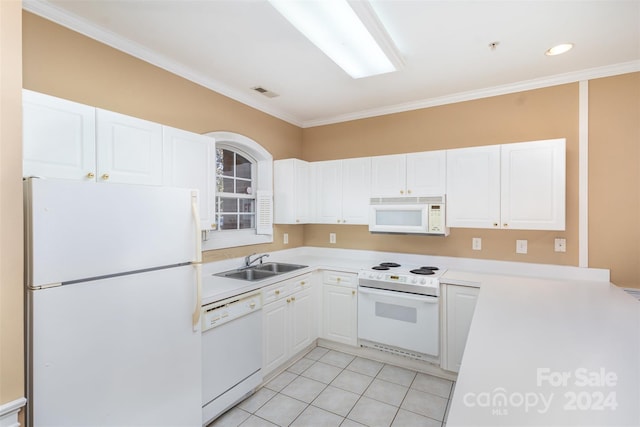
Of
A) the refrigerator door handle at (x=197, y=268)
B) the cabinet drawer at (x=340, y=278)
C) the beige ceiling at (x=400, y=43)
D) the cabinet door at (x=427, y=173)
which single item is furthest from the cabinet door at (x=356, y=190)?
the refrigerator door handle at (x=197, y=268)

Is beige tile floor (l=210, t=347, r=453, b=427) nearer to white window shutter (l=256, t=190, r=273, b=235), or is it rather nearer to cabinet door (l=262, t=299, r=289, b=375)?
cabinet door (l=262, t=299, r=289, b=375)

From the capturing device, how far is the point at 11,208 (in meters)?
1.22

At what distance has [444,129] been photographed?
3350mm

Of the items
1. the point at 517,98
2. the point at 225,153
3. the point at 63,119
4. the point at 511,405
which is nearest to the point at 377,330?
the point at 511,405

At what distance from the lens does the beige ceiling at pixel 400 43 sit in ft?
6.16

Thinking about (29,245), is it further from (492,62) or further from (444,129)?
(444,129)

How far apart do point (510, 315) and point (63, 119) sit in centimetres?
272

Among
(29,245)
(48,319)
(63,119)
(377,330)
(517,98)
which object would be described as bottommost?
(377,330)

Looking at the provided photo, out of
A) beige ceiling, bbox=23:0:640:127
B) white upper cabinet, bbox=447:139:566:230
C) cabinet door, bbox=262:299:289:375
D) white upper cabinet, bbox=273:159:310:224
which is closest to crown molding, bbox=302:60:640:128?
beige ceiling, bbox=23:0:640:127

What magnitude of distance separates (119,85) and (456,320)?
10.8 feet

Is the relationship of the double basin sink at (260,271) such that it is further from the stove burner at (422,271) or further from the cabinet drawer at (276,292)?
the stove burner at (422,271)

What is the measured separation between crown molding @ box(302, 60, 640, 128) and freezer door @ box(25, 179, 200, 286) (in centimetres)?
258

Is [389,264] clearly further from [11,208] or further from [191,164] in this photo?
[11,208]

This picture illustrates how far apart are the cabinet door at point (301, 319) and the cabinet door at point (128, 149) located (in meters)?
1.72
